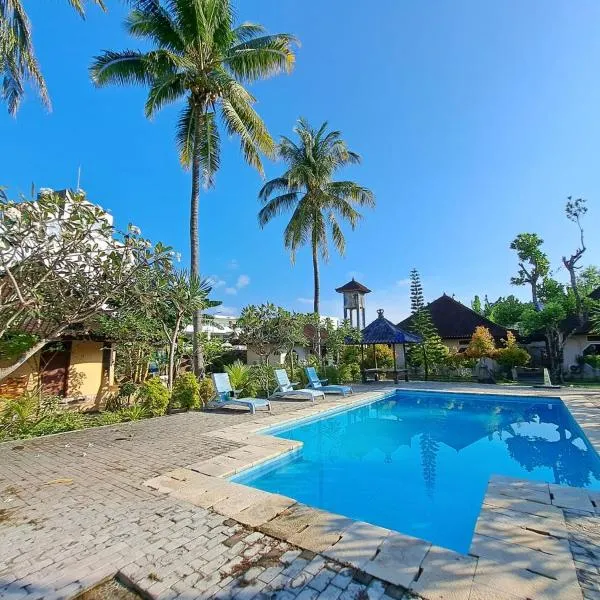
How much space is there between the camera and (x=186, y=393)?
38.7 ft

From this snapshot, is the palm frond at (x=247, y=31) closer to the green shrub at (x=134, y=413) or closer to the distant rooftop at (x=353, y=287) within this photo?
the green shrub at (x=134, y=413)

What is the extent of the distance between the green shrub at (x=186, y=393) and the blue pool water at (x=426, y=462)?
3781mm

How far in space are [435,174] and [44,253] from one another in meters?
15.7

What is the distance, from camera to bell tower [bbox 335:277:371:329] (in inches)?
1109

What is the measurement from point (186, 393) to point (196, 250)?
16.7 feet

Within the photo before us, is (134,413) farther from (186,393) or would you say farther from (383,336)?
(383,336)

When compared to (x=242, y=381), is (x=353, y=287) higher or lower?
higher

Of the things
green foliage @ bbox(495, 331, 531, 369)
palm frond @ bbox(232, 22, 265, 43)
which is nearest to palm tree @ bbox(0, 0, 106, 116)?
palm frond @ bbox(232, 22, 265, 43)

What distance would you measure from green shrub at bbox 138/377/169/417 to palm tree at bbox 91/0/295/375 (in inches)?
75.0

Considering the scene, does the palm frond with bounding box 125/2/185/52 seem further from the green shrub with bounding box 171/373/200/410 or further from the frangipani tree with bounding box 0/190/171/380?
the green shrub with bounding box 171/373/200/410

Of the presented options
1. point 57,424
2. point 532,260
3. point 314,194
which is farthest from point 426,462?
point 532,260

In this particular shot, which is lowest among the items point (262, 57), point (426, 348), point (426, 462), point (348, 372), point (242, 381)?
point (426, 462)

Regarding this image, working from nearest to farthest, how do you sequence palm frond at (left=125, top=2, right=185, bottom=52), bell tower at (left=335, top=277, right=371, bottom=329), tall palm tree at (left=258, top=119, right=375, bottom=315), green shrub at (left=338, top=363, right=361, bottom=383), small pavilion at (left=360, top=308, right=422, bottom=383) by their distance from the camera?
palm frond at (left=125, top=2, right=185, bottom=52)
green shrub at (left=338, top=363, right=361, bottom=383)
small pavilion at (left=360, top=308, right=422, bottom=383)
tall palm tree at (left=258, top=119, right=375, bottom=315)
bell tower at (left=335, top=277, right=371, bottom=329)

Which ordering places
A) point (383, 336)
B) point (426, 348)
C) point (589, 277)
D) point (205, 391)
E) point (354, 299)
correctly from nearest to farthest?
1. point (205, 391)
2. point (383, 336)
3. point (426, 348)
4. point (354, 299)
5. point (589, 277)
